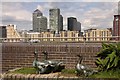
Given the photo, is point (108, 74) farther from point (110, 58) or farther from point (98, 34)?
point (98, 34)

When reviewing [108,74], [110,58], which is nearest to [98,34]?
[110,58]

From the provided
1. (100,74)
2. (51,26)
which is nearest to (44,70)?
(100,74)

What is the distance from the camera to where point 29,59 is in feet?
21.7

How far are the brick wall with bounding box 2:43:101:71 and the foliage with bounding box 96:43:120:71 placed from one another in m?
0.88

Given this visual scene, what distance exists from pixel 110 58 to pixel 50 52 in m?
1.93

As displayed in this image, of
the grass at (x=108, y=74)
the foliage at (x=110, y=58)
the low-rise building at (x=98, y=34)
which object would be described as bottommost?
the grass at (x=108, y=74)

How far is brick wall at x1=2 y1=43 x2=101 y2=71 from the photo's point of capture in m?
6.21

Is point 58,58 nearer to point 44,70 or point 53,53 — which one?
point 53,53

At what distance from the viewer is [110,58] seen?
4938 mm

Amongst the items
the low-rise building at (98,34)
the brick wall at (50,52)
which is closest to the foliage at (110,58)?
the brick wall at (50,52)

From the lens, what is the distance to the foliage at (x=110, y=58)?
489 centimetres

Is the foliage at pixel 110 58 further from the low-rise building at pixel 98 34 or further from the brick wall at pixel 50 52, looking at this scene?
the low-rise building at pixel 98 34

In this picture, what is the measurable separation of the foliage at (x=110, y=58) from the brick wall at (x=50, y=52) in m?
0.88

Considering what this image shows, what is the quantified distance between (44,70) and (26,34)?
301 centimetres
